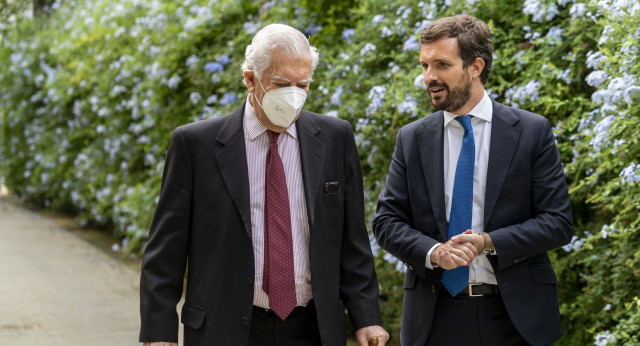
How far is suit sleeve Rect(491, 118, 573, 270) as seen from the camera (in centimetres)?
297

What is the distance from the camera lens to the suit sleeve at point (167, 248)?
118 inches

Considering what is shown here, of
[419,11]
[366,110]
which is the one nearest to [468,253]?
[366,110]

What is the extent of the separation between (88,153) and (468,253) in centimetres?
833

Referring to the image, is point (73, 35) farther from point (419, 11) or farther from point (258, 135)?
point (258, 135)

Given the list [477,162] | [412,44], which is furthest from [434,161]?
[412,44]

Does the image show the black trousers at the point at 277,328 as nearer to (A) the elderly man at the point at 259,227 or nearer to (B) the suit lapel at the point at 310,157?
(A) the elderly man at the point at 259,227

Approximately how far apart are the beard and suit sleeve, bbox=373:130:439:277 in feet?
0.87

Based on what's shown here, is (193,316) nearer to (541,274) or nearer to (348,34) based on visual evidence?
(541,274)

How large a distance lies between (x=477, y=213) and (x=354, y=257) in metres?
0.45

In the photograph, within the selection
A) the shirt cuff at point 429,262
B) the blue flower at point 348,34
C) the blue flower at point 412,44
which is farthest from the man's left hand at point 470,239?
the blue flower at point 348,34

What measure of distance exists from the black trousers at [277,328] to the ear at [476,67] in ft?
3.15

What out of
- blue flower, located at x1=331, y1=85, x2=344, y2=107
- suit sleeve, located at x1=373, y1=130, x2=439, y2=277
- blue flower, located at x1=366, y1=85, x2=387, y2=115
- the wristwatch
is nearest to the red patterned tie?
suit sleeve, located at x1=373, y1=130, x2=439, y2=277

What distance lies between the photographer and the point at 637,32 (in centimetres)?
404

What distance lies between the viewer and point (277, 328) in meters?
2.96
